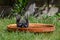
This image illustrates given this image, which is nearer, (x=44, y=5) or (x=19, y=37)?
(x=19, y=37)

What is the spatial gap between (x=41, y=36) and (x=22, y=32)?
0.40 meters

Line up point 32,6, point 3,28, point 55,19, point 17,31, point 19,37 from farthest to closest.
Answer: point 32,6, point 55,19, point 3,28, point 17,31, point 19,37

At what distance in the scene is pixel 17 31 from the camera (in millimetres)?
4750

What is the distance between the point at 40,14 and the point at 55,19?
67cm

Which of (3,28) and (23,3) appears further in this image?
(23,3)

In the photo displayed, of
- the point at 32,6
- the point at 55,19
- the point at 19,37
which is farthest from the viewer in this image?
the point at 32,6

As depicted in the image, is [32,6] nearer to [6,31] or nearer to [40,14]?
[40,14]

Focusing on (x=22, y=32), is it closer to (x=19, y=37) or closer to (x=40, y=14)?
(x=19, y=37)

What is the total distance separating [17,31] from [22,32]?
12 cm

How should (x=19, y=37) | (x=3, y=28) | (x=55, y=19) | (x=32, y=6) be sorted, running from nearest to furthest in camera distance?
(x=19, y=37) < (x=3, y=28) < (x=55, y=19) < (x=32, y=6)

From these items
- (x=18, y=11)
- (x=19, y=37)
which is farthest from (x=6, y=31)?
(x=18, y=11)

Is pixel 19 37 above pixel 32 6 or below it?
below

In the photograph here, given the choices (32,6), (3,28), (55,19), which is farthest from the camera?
(32,6)

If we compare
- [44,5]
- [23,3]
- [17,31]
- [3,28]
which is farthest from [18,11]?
[17,31]
